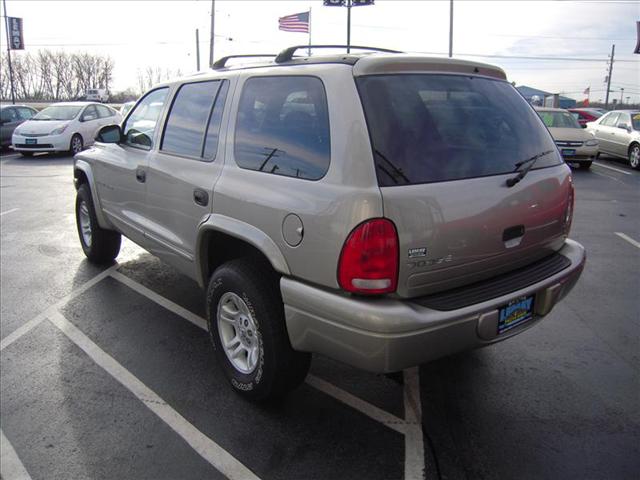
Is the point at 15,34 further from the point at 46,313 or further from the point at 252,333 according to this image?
the point at 252,333

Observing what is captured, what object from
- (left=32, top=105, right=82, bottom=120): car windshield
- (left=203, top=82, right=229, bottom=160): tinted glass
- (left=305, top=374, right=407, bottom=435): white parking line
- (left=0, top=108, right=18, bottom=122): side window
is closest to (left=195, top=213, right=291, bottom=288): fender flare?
(left=203, top=82, right=229, bottom=160): tinted glass

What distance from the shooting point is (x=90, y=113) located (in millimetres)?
16516

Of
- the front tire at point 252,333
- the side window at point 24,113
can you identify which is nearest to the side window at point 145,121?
the front tire at point 252,333

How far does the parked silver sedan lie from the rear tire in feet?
45.2

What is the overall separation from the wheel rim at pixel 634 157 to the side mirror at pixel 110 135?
549 inches

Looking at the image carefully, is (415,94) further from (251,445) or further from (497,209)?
(251,445)

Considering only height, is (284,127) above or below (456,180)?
above

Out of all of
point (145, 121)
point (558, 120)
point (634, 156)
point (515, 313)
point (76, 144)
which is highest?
point (145, 121)

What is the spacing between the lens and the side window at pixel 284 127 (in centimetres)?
266

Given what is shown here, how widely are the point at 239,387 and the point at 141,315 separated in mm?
1660

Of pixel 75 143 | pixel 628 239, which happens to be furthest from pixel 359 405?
pixel 75 143

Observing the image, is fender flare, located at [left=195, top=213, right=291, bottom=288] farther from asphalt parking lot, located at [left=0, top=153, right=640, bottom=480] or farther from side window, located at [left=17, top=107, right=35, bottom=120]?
side window, located at [left=17, top=107, right=35, bottom=120]

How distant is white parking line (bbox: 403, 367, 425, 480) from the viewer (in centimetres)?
256

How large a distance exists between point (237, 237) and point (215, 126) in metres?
0.85
